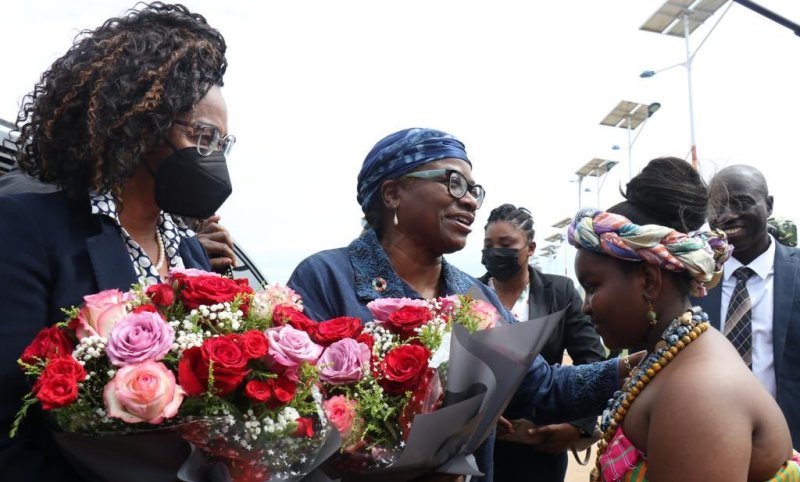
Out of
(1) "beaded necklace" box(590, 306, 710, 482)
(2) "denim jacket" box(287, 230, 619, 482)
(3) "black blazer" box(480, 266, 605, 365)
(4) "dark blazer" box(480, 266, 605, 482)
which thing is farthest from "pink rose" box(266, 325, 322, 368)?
(3) "black blazer" box(480, 266, 605, 365)

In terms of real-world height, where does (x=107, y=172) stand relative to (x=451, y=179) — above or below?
above

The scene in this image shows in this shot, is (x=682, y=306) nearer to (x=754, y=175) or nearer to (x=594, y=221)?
(x=594, y=221)

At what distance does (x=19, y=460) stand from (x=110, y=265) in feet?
1.87

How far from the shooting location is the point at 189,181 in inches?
89.5

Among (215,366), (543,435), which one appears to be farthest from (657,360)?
(543,435)

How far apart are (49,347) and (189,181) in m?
0.80

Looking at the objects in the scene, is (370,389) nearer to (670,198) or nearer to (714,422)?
(714,422)

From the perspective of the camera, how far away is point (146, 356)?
151 cm

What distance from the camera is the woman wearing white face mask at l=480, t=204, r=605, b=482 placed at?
4.05 meters

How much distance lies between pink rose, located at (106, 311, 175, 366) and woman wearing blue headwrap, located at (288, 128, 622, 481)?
47.9 inches

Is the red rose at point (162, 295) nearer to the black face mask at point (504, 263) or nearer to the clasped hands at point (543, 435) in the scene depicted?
the clasped hands at point (543, 435)

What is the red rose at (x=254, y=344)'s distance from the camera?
1.55 m

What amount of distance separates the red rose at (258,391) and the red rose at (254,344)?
2.3 inches

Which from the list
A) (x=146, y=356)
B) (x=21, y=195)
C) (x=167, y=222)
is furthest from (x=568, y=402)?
(x=21, y=195)
